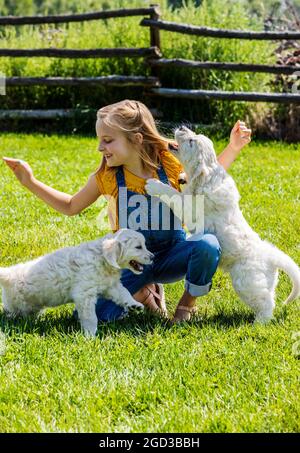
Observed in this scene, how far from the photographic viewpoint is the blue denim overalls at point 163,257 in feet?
14.7

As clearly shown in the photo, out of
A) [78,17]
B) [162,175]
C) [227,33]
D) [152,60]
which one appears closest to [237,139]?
[162,175]

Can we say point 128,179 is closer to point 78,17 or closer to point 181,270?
point 181,270

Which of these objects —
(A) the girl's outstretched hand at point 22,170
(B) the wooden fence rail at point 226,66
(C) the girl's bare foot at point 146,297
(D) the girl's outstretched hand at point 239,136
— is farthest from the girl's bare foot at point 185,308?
(B) the wooden fence rail at point 226,66

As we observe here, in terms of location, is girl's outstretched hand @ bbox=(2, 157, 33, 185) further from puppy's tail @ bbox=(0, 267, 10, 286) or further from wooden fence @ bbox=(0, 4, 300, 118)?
wooden fence @ bbox=(0, 4, 300, 118)

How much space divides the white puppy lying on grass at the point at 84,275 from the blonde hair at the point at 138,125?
0.56 m

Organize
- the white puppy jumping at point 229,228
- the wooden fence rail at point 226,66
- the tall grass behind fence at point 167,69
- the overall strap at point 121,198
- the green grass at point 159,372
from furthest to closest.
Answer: the tall grass behind fence at point 167,69
the wooden fence rail at point 226,66
the overall strap at point 121,198
the white puppy jumping at point 229,228
the green grass at point 159,372

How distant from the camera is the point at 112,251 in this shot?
4262mm

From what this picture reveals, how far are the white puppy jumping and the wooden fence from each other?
248 inches

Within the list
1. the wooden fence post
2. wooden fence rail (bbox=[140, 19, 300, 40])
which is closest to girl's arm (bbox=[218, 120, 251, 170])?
wooden fence rail (bbox=[140, 19, 300, 40])

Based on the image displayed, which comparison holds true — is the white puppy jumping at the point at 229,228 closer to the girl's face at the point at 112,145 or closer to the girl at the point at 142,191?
the girl at the point at 142,191

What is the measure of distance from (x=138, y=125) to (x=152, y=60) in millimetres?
7064

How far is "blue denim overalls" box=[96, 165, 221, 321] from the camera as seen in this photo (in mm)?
4484

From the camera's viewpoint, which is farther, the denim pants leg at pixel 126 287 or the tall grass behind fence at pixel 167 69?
the tall grass behind fence at pixel 167 69
